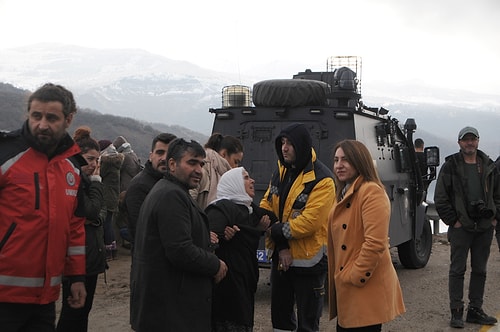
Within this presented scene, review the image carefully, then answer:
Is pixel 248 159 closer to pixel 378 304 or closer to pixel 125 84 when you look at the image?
pixel 378 304

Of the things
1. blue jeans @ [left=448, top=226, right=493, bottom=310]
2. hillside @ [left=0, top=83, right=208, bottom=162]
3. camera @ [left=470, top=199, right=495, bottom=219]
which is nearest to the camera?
camera @ [left=470, top=199, right=495, bottom=219]

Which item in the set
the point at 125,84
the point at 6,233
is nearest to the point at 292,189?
the point at 6,233

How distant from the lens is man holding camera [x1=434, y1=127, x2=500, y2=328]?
5852 millimetres

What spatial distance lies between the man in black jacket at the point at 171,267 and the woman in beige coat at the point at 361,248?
0.85 metres

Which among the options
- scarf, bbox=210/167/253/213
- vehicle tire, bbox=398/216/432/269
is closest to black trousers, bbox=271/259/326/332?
scarf, bbox=210/167/253/213

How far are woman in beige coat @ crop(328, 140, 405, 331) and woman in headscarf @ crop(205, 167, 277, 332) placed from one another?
0.54 metres

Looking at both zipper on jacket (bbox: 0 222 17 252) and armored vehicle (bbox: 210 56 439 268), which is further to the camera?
armored vehicle (bbox: 210 56 439 268)

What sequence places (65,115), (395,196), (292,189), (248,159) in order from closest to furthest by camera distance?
(65,115) < (292,189) < (248,159) < (395,196)

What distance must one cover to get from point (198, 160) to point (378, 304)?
1373mm

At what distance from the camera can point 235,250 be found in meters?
3.90

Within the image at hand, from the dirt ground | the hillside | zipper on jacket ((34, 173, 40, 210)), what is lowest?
the dirt ground

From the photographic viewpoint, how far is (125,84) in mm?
170250

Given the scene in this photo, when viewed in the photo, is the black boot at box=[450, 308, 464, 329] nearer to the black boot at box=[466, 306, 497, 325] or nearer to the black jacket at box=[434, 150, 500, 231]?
the black boot at box=[466, 306, 497, 325]

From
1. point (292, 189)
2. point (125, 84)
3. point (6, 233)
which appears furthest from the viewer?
point (125, 84)
